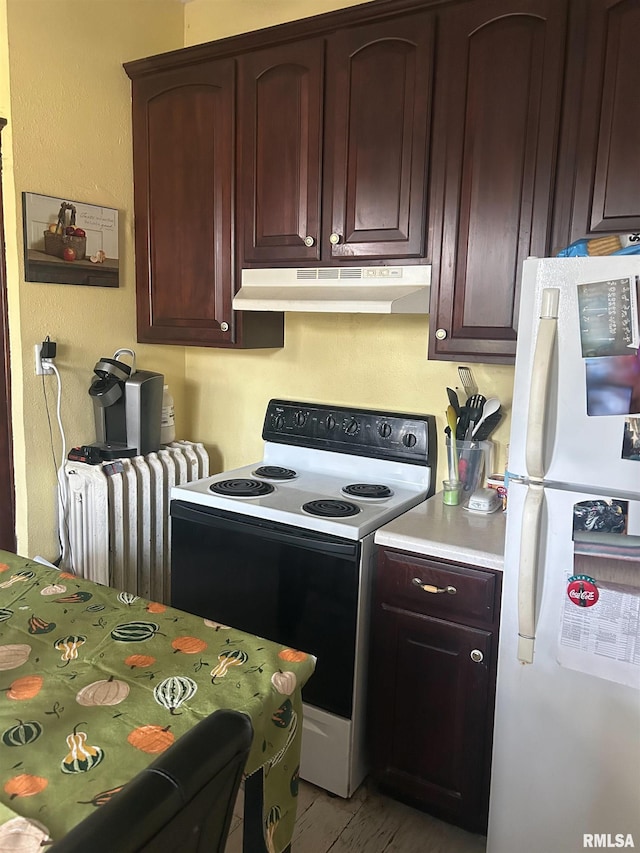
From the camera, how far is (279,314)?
265 centimetres

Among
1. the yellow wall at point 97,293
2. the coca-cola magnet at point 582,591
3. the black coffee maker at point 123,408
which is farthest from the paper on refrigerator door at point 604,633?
the black coffee maker at point 123,408

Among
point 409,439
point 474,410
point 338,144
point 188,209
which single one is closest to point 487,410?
point 474,410

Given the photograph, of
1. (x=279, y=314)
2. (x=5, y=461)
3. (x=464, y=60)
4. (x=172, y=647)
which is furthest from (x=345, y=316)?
(x=172, y=647)

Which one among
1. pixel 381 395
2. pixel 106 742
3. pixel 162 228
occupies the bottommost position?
pixel 106 742

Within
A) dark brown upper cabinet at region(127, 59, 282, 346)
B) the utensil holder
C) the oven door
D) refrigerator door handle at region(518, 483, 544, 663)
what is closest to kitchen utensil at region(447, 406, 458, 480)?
the utensil holder

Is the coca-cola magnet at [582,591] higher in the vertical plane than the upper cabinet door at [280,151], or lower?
lower

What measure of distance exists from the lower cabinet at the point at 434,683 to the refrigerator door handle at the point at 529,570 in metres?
0.15

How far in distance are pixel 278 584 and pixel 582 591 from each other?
0.91m

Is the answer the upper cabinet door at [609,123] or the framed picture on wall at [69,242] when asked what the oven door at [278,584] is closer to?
the framed picture on wall at [69,242]

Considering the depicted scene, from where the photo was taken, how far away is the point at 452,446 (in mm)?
2244

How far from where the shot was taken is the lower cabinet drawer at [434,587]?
177cm

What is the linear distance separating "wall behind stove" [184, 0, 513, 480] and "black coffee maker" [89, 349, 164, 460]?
396 mm

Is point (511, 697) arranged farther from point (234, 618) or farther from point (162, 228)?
point (162, 228)

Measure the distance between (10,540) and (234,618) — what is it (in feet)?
2.98
